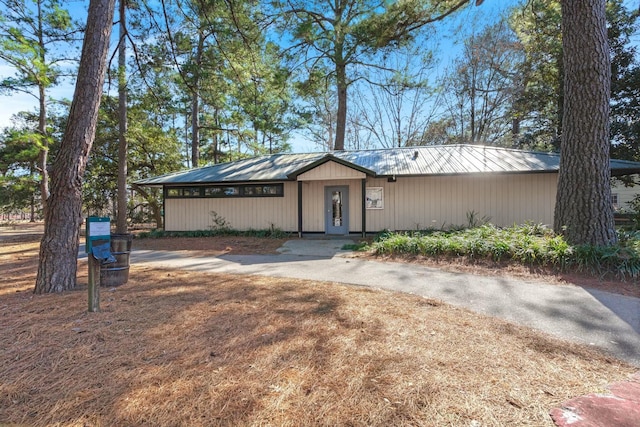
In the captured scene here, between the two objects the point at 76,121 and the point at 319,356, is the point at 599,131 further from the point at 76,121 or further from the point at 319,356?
the point at 76,121

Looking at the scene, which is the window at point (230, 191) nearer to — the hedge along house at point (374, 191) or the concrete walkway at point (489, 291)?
the hedge along house at point (374, 191)

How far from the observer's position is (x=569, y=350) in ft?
9.07

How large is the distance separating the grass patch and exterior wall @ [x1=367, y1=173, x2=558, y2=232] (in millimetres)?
3500

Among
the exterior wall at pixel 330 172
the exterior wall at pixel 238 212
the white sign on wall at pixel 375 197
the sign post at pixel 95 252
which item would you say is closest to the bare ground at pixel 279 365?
the sign post at pixel 95 252

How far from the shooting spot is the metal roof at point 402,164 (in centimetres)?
1060

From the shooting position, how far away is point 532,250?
19.9 feet

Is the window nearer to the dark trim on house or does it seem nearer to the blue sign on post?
the dark trim on house

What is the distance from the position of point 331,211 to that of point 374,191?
192cm

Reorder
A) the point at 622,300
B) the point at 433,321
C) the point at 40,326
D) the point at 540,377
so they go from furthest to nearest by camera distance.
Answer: the point at 622,300
the point at 433,321
the point at 40,326
the point at 540,377

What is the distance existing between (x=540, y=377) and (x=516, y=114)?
853 inches

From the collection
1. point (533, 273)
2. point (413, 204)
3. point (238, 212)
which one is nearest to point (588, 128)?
point (533, 273)

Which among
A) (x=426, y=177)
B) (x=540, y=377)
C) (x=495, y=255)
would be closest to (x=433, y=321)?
(x=540, y=377)

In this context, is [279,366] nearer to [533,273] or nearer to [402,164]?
[533,273]

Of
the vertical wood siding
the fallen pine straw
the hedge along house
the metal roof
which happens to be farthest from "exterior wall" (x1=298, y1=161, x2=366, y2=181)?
the fallen pine straw
